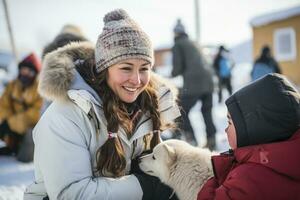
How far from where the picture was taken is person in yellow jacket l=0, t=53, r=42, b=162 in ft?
18.5

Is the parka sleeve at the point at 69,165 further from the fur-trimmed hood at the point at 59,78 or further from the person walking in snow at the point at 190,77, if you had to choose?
the person walking in snow at the point at 190,77

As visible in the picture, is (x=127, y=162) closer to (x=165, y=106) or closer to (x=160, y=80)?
(x=165, y=106)

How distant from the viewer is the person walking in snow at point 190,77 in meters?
5.79

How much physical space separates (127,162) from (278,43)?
54.3 feet

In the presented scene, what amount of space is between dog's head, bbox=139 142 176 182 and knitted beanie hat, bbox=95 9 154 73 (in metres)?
0.57

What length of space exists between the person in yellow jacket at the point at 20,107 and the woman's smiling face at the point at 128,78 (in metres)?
3.62

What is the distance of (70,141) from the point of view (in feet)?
6.79

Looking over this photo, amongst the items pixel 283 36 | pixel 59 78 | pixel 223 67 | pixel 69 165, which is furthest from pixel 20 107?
pixel 283 36

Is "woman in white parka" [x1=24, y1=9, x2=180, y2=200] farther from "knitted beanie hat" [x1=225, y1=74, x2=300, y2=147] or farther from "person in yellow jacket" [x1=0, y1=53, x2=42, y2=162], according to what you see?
"person in yellow jacket" [x1=0, y1=53, x2=42, y2=162]

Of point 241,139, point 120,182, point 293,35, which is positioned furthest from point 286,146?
point 293,35

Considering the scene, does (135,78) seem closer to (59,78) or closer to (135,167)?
(59,78)

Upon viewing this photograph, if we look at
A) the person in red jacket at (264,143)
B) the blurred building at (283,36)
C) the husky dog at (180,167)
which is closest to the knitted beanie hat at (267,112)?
the person in red jacket at (264,143)

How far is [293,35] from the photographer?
16.9 meters

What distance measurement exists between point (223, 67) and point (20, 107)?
793 cm
